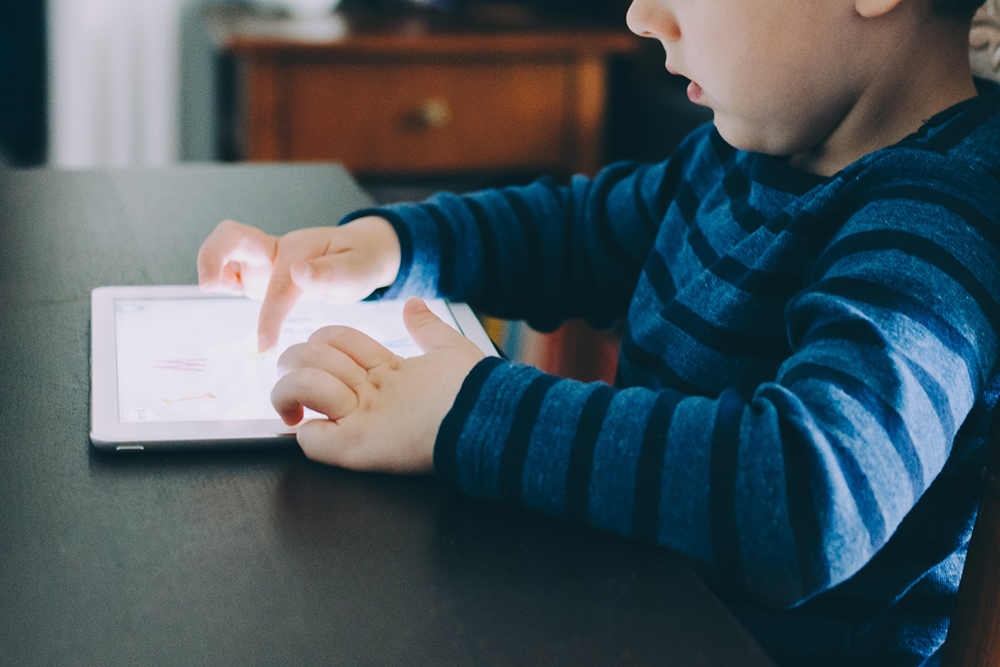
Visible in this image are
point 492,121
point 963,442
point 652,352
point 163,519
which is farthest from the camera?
point 492,121

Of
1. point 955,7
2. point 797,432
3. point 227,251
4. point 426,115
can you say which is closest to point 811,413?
point 797,432

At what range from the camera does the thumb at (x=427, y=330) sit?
468 mm

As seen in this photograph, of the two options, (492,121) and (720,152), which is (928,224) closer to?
(720,152)

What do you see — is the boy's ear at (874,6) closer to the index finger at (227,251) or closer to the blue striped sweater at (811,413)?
the blue striped sweater at (811,413)

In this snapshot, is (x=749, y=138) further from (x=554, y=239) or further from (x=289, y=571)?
(x=289, y=571)

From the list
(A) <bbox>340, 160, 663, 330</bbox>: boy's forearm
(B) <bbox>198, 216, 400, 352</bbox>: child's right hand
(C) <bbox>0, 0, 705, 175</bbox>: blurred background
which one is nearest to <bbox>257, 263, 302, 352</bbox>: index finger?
(B) <bbox>198, 216, 400, 352</bbox>: child's right hand

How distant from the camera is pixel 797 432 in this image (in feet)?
1.23

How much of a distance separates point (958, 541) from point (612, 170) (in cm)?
40

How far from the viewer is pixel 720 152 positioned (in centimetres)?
70

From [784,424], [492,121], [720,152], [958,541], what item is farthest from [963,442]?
[492,121]

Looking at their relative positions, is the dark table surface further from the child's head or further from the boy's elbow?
the child's head

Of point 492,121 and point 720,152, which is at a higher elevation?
point 720,152

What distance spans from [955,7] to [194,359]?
16.6 inches

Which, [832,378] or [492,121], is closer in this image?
[832,378]
